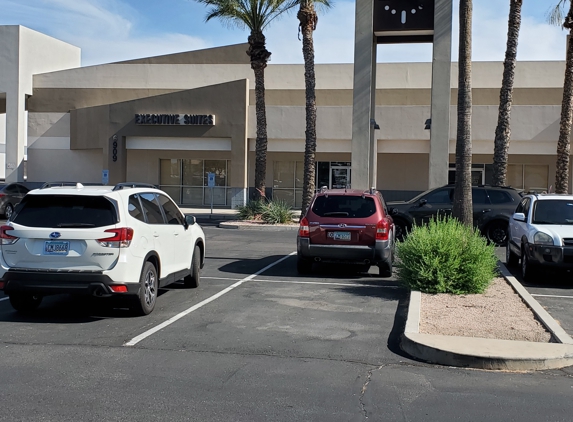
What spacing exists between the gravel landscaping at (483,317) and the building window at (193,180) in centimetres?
2542

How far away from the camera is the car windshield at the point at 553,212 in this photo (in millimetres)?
12750

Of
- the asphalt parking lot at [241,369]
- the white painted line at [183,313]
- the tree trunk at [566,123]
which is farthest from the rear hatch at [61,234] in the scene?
the tree trunk at [566,123]

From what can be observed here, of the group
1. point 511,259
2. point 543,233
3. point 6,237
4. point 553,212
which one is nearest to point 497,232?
point 511,259

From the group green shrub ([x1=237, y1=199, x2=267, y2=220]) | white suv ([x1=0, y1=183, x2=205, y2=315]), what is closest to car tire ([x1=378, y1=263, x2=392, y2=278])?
white suv ([x1=0, y1=183, x2=205, y2=315])

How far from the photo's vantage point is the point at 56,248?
324 inches

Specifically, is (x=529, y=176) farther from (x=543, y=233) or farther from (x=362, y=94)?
(x=543, y=233)

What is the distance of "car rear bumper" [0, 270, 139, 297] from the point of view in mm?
8117

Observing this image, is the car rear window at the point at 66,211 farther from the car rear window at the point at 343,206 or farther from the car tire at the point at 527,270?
the car tire at the point at 527,270

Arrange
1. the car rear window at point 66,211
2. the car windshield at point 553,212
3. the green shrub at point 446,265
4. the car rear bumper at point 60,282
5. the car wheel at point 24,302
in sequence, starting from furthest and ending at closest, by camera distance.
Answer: the car windshield at point 553,212, the green shrub at point 446,265, the car wheel at point 24,302, the car rear window at point 66,211, the car rear bumper at point 60,282

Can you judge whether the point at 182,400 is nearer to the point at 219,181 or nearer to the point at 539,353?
the point at 539,353

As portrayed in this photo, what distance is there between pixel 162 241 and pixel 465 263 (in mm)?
4696

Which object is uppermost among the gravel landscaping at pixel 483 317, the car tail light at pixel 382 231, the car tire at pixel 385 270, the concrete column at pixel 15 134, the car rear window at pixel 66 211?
the concrete column at pixel 15 134

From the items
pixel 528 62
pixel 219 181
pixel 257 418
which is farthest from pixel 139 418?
pixel 528 62

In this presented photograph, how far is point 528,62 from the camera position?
3350 cm
